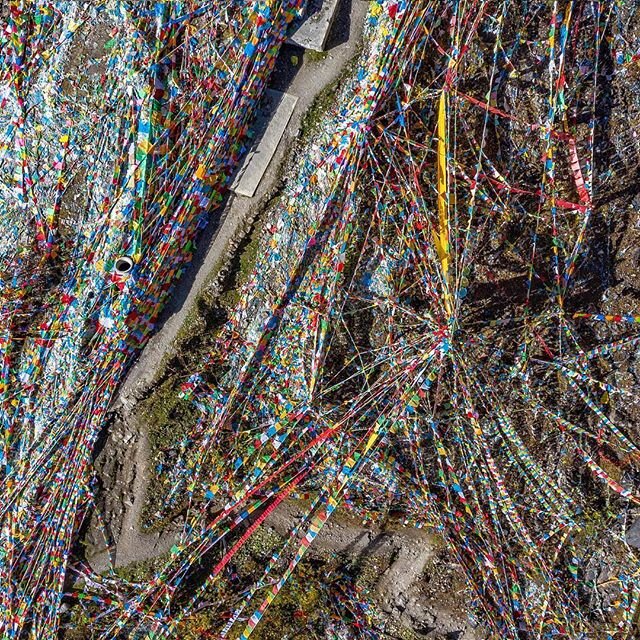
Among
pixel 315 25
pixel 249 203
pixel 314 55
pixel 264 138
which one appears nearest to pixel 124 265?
pixel 249 203

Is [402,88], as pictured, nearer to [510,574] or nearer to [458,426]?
[458,426]

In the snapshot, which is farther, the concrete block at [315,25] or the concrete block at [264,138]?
the concrete block at [264,138]

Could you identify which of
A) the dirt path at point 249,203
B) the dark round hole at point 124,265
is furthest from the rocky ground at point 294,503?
the dark round hole at point 124,265

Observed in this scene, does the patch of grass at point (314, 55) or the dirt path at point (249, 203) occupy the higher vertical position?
the patch of grass at point (314, 55)

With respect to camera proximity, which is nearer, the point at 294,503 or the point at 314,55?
the point at 314,55

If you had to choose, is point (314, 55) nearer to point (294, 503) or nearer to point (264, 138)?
point (264, 138)

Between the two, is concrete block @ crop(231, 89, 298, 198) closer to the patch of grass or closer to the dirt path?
the dirt path

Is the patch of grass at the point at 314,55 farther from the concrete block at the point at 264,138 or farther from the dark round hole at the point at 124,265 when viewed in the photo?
the dark round hole at the point at 124,265
